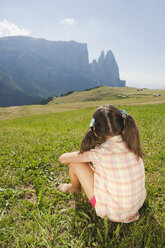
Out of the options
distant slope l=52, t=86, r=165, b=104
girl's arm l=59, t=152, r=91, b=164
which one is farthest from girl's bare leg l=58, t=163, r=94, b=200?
distant slope l=52, t=86, r=165, b=104

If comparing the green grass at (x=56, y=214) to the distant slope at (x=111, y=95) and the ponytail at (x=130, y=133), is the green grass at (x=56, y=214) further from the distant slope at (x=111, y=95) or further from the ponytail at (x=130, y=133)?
the distant slope at (x=111, y=95)

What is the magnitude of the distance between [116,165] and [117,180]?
0.28 m

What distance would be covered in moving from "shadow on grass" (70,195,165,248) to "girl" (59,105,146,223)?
20cm

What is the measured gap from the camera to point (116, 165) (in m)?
3.00

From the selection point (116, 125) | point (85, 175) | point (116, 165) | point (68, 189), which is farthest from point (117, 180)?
point (68, 189)

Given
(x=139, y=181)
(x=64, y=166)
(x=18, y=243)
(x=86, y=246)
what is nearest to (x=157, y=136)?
(x=64, y=166)

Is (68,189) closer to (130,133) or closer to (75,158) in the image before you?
(75,158)

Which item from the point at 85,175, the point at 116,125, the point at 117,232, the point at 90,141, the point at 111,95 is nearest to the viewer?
the point at 117,232

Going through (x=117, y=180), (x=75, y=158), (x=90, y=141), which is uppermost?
(x=90, y=141)

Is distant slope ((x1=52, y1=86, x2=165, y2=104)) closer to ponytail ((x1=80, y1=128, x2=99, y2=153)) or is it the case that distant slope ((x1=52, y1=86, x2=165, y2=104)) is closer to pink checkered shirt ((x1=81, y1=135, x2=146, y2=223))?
ponytail ((x1=80, y1=128, x2=99, y2=153))

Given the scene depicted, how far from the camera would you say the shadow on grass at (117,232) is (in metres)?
2.89

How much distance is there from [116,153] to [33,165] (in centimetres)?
393

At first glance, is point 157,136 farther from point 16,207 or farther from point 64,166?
point 16,207

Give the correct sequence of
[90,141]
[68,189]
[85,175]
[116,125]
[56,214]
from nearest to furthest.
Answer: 1. [116,125]
2. [90,141]
3. [85,175]
4. [56,214]
5. [68,189]
